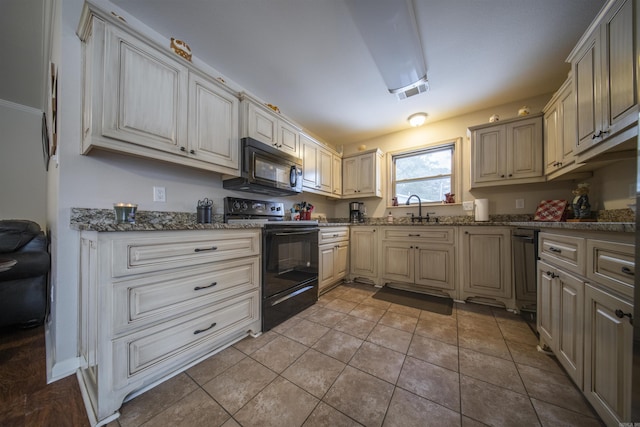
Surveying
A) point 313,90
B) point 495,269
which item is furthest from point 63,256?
point 495,269

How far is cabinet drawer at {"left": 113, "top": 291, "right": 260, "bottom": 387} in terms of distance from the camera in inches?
40.5

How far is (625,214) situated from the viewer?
1.65 metres

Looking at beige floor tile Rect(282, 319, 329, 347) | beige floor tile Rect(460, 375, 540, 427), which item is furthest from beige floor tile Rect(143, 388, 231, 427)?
beige floor tile Rect(460, 375, 540, 427)

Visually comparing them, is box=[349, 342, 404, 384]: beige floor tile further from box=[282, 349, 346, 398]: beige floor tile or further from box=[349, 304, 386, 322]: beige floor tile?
box=[349, 304, 386, 322]: beige floor tile

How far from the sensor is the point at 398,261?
9.25 feet

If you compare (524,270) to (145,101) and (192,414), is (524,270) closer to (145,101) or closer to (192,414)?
(192,414)

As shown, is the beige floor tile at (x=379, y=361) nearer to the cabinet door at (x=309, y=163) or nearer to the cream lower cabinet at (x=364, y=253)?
the cream lower cabinet at (x=364, y=253)

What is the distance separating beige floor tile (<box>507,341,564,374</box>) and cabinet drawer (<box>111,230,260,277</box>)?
205cm

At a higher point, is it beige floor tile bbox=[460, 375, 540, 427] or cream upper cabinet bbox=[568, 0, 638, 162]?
cream upper cabinet bbox=[568, 0, 638, 162]

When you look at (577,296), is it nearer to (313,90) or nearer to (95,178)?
(313,90)

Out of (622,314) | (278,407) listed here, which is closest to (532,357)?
(622,314)

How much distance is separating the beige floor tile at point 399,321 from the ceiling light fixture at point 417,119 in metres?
2.64

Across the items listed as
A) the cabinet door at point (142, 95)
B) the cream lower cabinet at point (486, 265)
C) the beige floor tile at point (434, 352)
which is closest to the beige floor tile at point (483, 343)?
the beige floor tile at point (434, 352)

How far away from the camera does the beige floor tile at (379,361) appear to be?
126cm
